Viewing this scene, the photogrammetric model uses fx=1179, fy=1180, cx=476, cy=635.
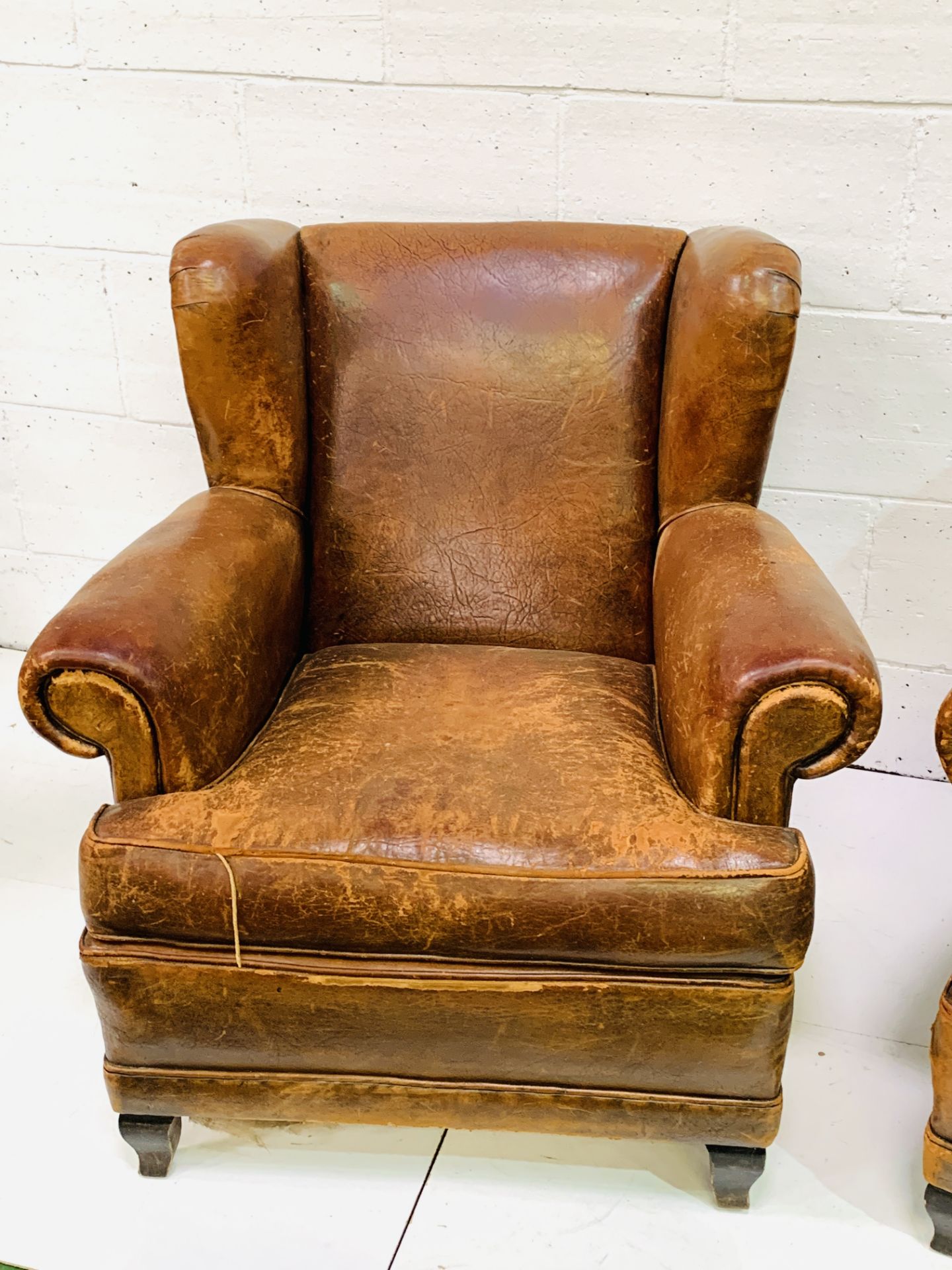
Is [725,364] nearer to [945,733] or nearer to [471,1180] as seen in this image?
[945,733]

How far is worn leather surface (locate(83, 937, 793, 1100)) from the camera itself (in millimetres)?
1269

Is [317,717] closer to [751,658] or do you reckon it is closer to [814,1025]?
[751,658]

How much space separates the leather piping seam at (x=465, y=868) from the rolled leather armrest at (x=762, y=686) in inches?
3.1

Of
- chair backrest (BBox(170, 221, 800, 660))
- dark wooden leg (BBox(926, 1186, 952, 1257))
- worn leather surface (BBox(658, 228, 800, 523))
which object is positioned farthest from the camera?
chair backrest (BBox(170, 221, 800, 660))

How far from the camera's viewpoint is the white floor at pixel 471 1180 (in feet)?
4.39

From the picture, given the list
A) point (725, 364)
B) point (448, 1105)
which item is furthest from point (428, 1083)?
point (725, 364)

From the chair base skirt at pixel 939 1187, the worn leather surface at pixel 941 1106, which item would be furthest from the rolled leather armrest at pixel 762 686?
the chair base skirt at pixel 939 1187

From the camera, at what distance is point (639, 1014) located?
50.1 inches

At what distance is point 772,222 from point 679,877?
1.17 meters

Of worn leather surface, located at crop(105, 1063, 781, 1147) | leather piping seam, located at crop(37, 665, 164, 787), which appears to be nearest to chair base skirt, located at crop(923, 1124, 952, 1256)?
worn leather surface, located at crop(105, 1063, 781, 1147)

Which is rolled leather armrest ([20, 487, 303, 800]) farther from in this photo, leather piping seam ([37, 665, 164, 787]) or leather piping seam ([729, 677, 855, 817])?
leather piping seam ([729, 677, 855, 817])

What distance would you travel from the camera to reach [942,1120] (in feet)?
4.23

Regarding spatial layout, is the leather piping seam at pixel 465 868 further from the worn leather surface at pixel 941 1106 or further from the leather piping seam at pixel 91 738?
the worn leather surface at pixel 941 1106

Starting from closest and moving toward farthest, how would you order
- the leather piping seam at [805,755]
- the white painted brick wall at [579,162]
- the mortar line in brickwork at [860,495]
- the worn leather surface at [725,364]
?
the leather piping seam at [805,755]
the worn leather surface at [725,364]
the white painted brick wall at [579,162]
the mortar line in brickwork at [860,495]
